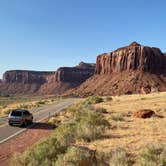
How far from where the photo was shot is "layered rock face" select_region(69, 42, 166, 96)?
12383cm

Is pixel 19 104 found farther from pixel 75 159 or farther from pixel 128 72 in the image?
pixel 128 72

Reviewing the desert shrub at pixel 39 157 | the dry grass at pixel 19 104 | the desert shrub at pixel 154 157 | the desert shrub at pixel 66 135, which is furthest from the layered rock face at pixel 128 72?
the desert shrub at pixel 39 157

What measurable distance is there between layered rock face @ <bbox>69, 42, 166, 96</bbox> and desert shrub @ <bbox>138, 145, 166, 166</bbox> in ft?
352

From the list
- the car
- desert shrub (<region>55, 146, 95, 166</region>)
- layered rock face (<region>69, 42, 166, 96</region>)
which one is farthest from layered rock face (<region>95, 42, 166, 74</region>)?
desert shrub (<region>55, 146, 95, 166</region>)

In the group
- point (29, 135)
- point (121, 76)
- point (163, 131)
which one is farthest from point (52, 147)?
point (121, 76)

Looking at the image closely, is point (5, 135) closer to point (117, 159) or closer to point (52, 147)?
point (52, 147)

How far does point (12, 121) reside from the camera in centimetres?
2525

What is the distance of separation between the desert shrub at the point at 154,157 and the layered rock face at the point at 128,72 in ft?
352

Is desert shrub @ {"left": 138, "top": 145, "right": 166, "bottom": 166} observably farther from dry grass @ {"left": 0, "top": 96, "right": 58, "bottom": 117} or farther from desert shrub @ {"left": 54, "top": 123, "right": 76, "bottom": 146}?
dry grass @ {"left": 0, "top": 96, "right": 58, "bottom": 117}

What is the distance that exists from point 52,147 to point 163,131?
7811 millimetres

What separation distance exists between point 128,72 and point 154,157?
13081 cm

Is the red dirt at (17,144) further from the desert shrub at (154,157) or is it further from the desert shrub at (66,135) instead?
the desert shrub at (154,157)

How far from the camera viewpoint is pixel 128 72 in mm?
139250

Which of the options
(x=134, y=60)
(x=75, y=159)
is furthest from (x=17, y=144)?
(x=134, y=60)
